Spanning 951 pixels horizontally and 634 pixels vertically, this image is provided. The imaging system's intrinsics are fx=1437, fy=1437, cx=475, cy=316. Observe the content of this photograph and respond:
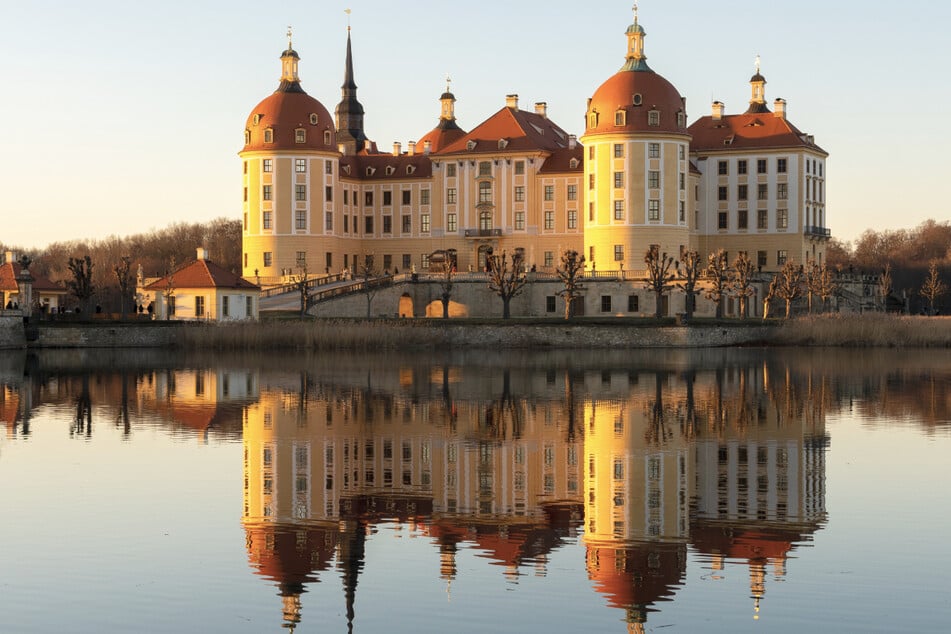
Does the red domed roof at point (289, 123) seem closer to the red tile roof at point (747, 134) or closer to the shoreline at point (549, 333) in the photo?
the red tile roof at point (747, 134)

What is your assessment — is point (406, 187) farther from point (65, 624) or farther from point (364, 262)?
point (65, 624)

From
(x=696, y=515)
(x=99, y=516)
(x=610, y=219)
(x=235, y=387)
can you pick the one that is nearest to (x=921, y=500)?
(x=696, y=515)

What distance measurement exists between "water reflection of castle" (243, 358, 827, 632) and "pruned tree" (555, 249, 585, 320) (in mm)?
35141

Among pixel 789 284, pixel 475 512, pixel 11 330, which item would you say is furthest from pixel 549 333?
pixel 475 512

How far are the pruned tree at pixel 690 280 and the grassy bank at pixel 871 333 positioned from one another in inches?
231

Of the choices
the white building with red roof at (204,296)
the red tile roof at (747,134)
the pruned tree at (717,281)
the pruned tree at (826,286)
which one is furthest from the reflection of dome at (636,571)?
the red tile roof at (747,134)

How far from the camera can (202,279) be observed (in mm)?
69562

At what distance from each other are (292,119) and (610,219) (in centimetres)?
2039

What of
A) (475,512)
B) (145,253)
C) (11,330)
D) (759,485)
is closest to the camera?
(475,512)

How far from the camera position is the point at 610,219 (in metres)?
80.5

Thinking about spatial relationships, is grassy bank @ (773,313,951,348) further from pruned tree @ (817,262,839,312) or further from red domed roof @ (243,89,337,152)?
red domed roof @ (243,89,337,152)

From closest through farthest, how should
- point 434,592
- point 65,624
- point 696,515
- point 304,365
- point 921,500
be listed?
point 65,624 < point 434,592 < point 696,515 < point 921,500 < point 304,365

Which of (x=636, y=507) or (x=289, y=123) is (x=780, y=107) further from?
Result: (x=636, y=507)

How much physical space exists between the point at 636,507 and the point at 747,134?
2838 inches
